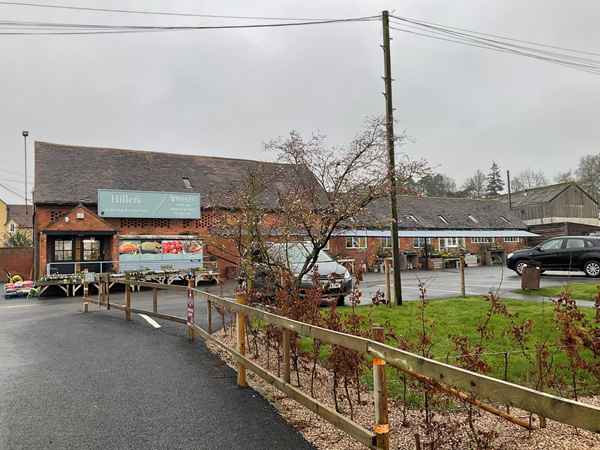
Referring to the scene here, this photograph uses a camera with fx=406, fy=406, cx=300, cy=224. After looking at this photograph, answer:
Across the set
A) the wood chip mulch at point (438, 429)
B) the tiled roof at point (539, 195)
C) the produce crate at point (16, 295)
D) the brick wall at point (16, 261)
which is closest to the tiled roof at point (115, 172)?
the produce crate at point (16, 295)

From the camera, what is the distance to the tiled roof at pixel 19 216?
192 ft

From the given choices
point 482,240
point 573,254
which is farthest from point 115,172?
point 482,240

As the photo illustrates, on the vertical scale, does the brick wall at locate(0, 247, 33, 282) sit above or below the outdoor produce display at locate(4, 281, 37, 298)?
above

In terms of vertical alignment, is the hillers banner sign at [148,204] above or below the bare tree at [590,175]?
below

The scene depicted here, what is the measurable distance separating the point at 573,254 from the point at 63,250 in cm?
2325

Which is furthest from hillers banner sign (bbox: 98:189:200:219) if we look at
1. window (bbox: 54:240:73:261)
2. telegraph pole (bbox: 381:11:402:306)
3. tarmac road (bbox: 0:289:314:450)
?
telegraph pole (bbox: 381:11:402:306)

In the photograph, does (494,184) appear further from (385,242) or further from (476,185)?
(385,242)

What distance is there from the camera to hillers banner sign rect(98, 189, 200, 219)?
2180 centimetres

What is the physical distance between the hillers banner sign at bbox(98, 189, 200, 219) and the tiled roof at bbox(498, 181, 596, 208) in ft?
136

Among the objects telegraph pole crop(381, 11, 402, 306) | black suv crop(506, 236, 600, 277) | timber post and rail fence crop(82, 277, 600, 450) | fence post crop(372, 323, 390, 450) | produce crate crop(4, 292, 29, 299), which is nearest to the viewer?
timber post and rail fence crop(82, 277, 600, 450)

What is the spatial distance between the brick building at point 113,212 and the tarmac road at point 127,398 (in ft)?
38.8

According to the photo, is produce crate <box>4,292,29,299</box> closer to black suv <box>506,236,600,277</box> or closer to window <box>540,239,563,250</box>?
black suv <box>506,236,600,277</box>

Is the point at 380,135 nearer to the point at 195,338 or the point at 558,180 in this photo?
the point at 195,338

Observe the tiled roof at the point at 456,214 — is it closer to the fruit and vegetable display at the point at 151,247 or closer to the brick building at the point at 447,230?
the brick building at the point at 447,230
